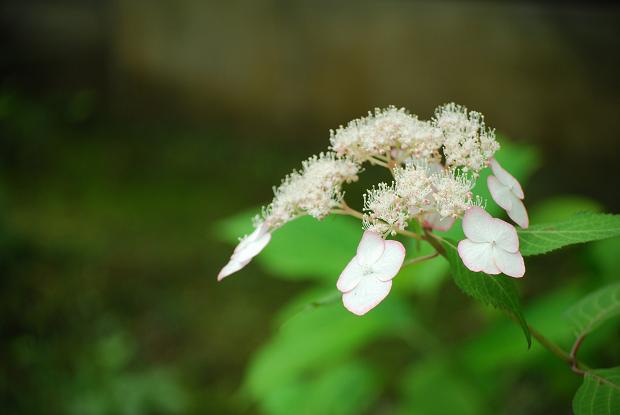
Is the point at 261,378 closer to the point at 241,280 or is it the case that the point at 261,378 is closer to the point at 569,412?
the point at 569,412

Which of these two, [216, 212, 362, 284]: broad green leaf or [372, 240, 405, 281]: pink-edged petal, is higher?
[372, 240, 405, 281]: pink-edged petal

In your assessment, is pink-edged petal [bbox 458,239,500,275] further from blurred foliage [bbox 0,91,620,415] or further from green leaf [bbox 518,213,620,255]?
blurred foliage [bbox 0,91,620,415]

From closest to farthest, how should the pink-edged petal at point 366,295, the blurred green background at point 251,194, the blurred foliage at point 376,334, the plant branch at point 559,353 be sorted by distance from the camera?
the pink-edged petal at point 366,295 < the plant branch at point 559,353 < the blurred foliage at point 376,334 < the blurred green background at point 251,194

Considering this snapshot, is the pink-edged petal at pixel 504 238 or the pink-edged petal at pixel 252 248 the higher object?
the pink-edged petal at pixel 504 238

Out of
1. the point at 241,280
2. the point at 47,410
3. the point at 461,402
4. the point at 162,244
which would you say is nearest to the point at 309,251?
the point at 461,402

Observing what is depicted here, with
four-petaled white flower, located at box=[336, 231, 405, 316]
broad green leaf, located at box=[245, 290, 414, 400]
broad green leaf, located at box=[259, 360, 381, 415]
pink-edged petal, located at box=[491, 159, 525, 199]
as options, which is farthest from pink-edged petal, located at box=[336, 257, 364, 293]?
broad green leaf, located at box=[259, 360, 381, 415]

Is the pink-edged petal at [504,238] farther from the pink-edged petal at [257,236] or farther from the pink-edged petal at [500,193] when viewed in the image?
the pink-edged petal at [257,236]

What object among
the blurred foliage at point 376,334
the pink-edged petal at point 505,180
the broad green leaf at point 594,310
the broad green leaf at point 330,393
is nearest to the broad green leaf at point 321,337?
the blurred foliage at point 376,334
